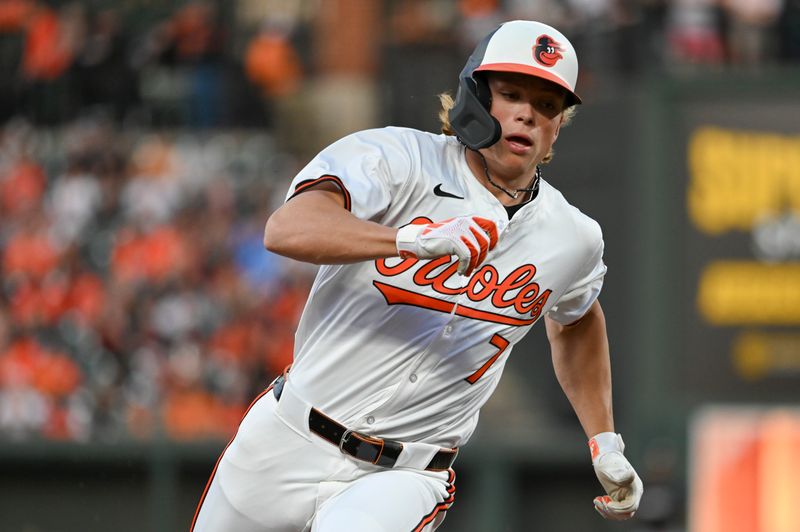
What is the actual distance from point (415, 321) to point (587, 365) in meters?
0.86

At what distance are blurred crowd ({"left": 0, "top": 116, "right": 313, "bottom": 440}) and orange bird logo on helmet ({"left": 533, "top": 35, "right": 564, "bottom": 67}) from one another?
6.46 metres

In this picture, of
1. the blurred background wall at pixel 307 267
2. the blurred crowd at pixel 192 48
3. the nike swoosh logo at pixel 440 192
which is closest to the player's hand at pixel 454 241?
the nike swoosh logo at pixel 440 192

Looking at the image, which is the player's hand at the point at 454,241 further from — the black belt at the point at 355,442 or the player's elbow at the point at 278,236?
the black belt at the point at 355,442

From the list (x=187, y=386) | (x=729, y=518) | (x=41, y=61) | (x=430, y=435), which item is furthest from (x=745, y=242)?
(x=41, y=61)

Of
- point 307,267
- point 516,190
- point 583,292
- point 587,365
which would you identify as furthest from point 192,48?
point 516,190

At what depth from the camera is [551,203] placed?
4.58 metres

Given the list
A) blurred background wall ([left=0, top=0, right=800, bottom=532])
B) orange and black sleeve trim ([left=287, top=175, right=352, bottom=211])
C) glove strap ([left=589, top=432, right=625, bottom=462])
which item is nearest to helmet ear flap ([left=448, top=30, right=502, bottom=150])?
orange and black sleeve trim ([left=287, top=175, right=352, bottom=211])

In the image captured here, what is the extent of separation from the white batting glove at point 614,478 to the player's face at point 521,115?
0.99m

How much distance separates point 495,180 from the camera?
14.5 ft

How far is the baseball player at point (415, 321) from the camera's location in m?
4.26

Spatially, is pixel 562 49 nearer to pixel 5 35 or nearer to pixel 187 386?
pixel 187 386

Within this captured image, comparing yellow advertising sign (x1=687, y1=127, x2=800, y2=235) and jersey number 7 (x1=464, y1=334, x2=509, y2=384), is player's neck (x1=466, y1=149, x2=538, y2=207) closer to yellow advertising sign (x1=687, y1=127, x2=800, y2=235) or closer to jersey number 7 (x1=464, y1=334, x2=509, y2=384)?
jersey number 7 (x1=464, y1=334, x2=509, y2=384)

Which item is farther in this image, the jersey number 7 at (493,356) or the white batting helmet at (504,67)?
the jersey number 7 at (493,356)

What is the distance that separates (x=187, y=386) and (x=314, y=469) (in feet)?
26.5
